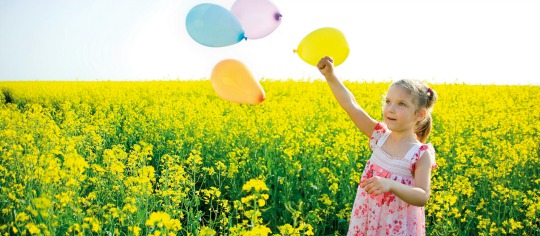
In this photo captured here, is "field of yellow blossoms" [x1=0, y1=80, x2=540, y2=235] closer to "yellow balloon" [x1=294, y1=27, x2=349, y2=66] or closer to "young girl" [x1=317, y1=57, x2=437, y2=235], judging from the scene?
"young girl" [x1=317, y1=57, x2=437, y2=235]

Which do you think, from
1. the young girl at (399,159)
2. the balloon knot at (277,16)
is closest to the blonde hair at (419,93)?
the young girl at (399,159)

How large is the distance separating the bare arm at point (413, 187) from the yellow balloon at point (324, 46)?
28.6 inches

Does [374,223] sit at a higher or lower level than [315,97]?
lower

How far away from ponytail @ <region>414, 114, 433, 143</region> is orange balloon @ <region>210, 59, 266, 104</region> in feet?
2.68

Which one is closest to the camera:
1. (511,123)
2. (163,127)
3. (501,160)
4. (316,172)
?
(316,172)

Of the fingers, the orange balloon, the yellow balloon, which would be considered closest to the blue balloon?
the orange balloon

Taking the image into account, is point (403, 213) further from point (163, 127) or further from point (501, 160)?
point (163, 127)

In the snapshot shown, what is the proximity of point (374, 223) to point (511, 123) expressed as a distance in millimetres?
5993

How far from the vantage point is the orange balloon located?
2.87m

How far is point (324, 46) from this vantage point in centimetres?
275

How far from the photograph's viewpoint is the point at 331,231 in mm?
4105

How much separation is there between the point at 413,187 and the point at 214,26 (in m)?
1.29

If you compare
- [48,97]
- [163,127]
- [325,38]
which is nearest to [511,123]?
[163,127]

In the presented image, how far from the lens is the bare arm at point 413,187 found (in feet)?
6.72
